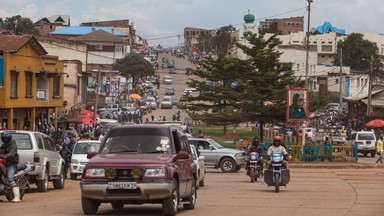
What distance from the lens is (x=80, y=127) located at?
63.3 meters

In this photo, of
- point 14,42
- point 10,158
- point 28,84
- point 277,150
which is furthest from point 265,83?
point 10,158

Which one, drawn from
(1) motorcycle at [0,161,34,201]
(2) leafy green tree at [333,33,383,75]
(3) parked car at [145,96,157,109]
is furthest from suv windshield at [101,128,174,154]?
(2) leafy green tree at [333,33,383,75]

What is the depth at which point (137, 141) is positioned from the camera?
15.9 meters

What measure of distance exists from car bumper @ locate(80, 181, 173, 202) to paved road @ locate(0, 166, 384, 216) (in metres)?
1.23

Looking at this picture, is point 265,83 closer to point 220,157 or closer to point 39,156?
point 220,157

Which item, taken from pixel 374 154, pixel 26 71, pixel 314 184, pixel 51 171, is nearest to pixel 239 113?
pixel 374 154

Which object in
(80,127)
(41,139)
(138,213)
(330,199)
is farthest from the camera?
(80,127)

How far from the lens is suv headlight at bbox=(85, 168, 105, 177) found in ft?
48.1

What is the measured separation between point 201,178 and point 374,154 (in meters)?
33.0

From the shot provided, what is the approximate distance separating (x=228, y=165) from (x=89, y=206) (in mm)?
22947

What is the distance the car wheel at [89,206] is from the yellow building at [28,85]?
1138 inches

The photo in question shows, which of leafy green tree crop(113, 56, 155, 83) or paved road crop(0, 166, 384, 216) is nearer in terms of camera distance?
paved road crop(0, 166, 384, 216)

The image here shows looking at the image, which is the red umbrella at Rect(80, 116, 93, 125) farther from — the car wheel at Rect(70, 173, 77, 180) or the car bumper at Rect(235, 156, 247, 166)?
the car wheel at Rect(70, 173, 77, 180)

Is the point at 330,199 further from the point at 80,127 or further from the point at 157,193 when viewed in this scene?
the point at 80,127
